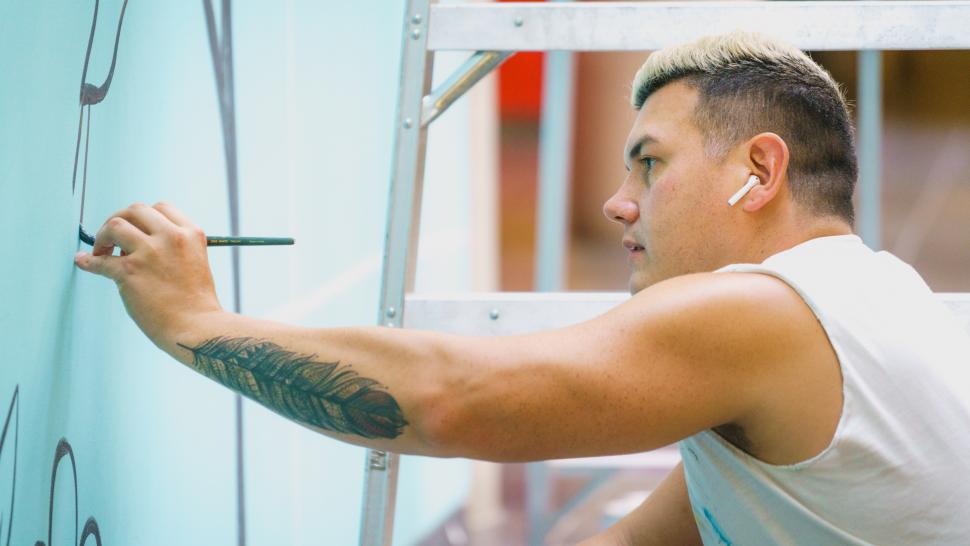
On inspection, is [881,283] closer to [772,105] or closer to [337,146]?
[772,105]

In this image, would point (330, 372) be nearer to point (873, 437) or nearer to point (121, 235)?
point (121, 235)

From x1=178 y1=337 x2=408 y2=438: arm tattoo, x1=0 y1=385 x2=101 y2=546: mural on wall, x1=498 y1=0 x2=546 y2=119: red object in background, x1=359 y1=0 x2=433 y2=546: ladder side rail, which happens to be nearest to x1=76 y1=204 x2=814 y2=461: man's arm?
x1=178 y1=337 x2=408 y2=438: arm tattoo

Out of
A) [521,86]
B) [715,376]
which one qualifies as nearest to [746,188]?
[715,376]

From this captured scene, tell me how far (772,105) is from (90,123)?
67cm

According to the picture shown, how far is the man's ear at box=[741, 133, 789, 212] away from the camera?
1.15 metres

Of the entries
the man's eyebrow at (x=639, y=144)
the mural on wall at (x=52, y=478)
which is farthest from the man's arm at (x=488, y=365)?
the man's eyebrow at (x=639, y=144)

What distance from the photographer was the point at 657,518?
144 cm

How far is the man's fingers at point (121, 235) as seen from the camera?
3.20ft

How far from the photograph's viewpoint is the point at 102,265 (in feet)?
3.25

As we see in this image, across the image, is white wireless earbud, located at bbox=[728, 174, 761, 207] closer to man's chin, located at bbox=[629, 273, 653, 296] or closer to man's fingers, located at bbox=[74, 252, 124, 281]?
man's chin, located at bbox=[629, 273, 653, 296]

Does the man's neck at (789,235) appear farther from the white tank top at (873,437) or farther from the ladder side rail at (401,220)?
the ladder side rail at (401,220)

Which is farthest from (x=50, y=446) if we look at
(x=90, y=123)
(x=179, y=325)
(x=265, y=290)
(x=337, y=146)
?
(x=337, y=146)

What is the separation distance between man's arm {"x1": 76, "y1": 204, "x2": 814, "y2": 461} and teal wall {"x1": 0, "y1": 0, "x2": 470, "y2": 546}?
87 millimetres

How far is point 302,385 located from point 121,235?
7.9 inches
